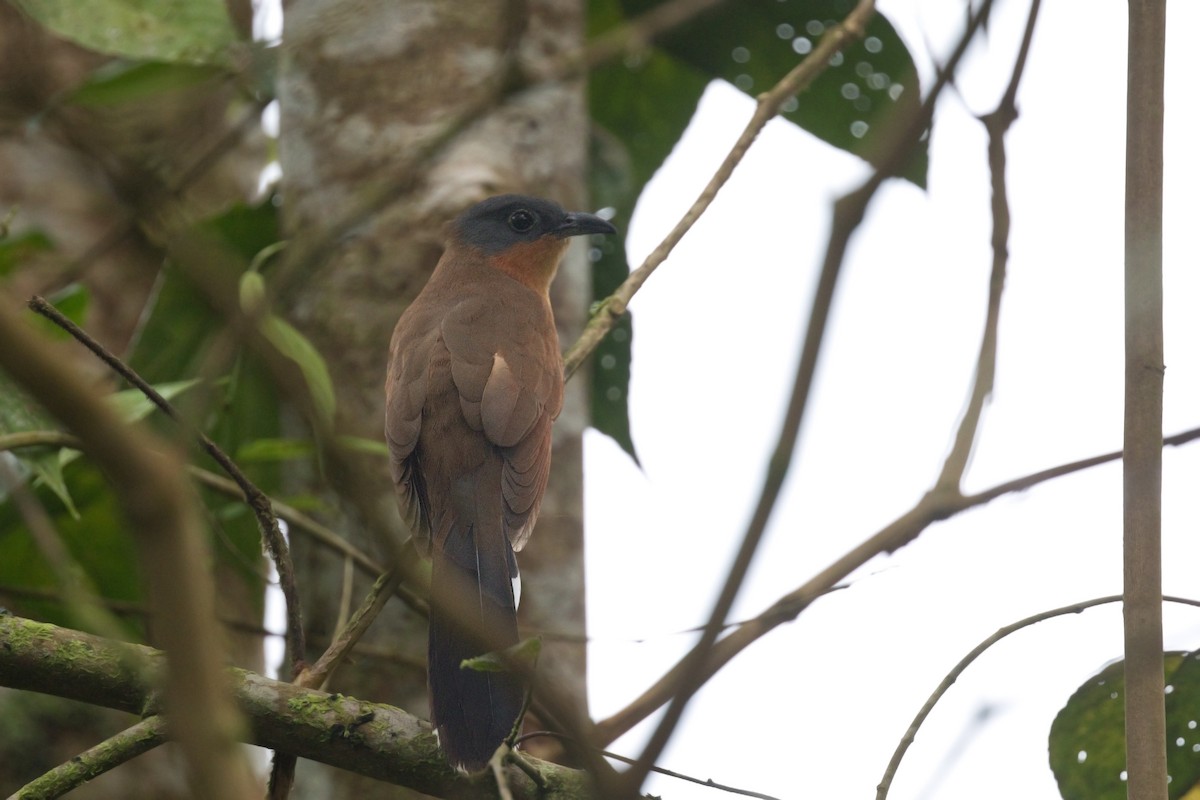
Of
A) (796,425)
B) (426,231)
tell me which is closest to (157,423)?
(426,231)

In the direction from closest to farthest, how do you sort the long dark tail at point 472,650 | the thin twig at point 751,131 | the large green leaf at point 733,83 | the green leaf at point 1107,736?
the green leaf at point 1107,736 → the long dark tail at point 472,650 → the thin twig at point 751,131 → the large green leaf at point 733,83

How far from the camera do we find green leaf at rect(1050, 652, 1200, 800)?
2.01 meters

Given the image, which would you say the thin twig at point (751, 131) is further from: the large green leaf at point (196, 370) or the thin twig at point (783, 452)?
the thin twig at point (783, 452)

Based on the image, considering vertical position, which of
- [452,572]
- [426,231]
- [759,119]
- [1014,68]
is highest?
[426,231]

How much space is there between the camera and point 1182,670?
2055mm

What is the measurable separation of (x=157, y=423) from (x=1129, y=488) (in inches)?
111

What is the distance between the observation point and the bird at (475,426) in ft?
9.95

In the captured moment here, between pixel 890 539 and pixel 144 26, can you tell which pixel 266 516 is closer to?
pixel 890 539

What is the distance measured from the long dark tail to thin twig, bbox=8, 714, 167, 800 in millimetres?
444

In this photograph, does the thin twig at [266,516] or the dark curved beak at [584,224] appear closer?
the thin twig at [266,516]

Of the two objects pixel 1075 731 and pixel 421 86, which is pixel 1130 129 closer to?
pixel 1075 731

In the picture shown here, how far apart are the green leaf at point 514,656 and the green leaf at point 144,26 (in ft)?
7.08

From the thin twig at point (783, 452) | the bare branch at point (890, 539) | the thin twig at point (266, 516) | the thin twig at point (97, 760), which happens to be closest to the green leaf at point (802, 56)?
the bare branch at point (890, 539)

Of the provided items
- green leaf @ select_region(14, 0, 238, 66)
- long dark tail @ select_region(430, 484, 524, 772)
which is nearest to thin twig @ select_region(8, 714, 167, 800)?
long dark tail @ select_region(430, 484, 524, 772)
